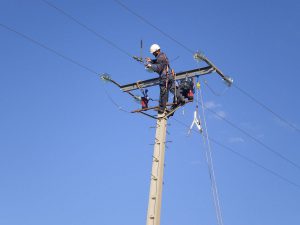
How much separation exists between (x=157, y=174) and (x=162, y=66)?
335 cm

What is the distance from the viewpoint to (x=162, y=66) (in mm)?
13844

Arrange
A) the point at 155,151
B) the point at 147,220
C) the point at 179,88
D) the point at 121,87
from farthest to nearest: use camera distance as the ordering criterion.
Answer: the point at 121,87, the point at 179,88, the point at 155,151, the point at 147,220

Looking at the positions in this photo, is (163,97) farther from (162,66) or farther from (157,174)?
(157,174)

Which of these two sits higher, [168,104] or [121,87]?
[121,87]

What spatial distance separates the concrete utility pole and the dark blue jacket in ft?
4.60

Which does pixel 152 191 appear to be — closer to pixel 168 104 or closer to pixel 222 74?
pixel 168 104

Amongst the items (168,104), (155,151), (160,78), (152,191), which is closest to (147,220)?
(152,191)

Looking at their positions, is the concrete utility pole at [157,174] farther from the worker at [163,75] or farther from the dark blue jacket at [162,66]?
the dark blue jacket at [162,66]

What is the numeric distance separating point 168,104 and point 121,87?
2.10 m

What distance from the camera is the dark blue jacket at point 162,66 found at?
13.8m

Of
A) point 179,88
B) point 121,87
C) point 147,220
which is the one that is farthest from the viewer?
point 121,87

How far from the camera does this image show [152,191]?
12.1 meters

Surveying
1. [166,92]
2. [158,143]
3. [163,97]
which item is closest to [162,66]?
[166,92]

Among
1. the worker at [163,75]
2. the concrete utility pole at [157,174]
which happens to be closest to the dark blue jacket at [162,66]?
the worker at [163,75]
